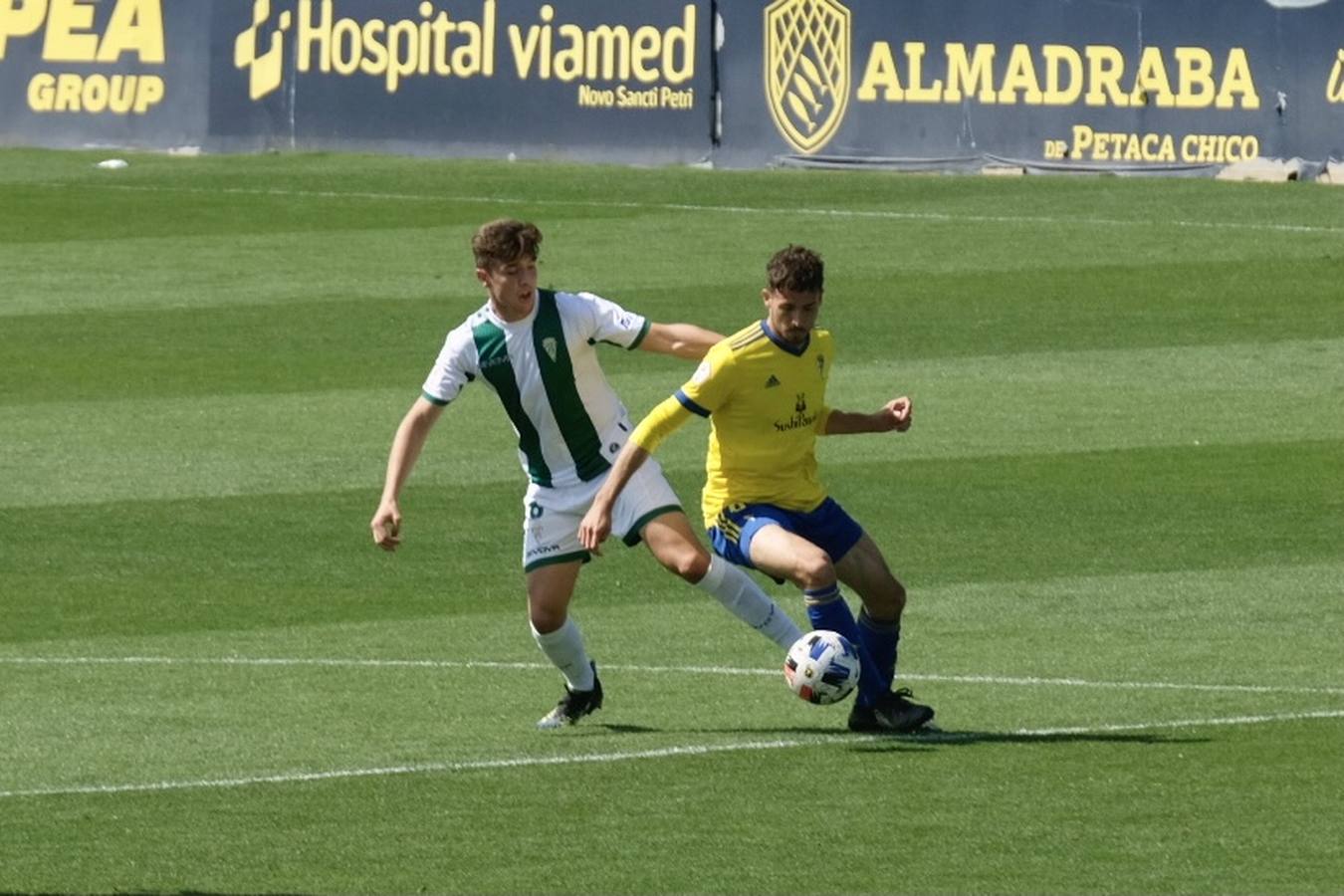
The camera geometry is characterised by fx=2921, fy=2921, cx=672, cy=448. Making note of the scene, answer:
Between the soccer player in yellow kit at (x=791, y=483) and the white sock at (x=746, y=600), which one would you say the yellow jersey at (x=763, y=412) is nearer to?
the soccer player in yellow kit at (x=791, y=483)

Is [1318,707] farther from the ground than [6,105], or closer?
closer

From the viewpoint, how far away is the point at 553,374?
11.3 metres

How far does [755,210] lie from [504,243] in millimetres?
17423

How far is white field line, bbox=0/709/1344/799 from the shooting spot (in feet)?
33.8

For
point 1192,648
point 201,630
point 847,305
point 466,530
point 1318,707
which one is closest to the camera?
Result: point 1318,707

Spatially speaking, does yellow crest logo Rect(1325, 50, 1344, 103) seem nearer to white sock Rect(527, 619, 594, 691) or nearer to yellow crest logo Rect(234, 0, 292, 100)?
yellow crest logo Rect(234, 0, 292, 100)

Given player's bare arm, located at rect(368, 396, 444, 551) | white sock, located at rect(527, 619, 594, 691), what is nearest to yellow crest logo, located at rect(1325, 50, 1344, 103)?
white sock, located at rect(527, 619, 594, 691)

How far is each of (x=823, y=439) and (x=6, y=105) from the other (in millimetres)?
17744

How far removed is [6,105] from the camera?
1340 inches

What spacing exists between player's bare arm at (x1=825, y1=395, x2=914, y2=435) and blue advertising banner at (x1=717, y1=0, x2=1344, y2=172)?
17284mm

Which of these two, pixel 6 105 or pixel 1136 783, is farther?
pixel 6 105

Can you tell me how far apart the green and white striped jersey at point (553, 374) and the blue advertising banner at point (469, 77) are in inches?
760

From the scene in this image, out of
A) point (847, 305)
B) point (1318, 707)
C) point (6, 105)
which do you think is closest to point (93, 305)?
point (847, 305)

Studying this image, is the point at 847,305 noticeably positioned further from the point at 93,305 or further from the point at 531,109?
the point at 531,109
